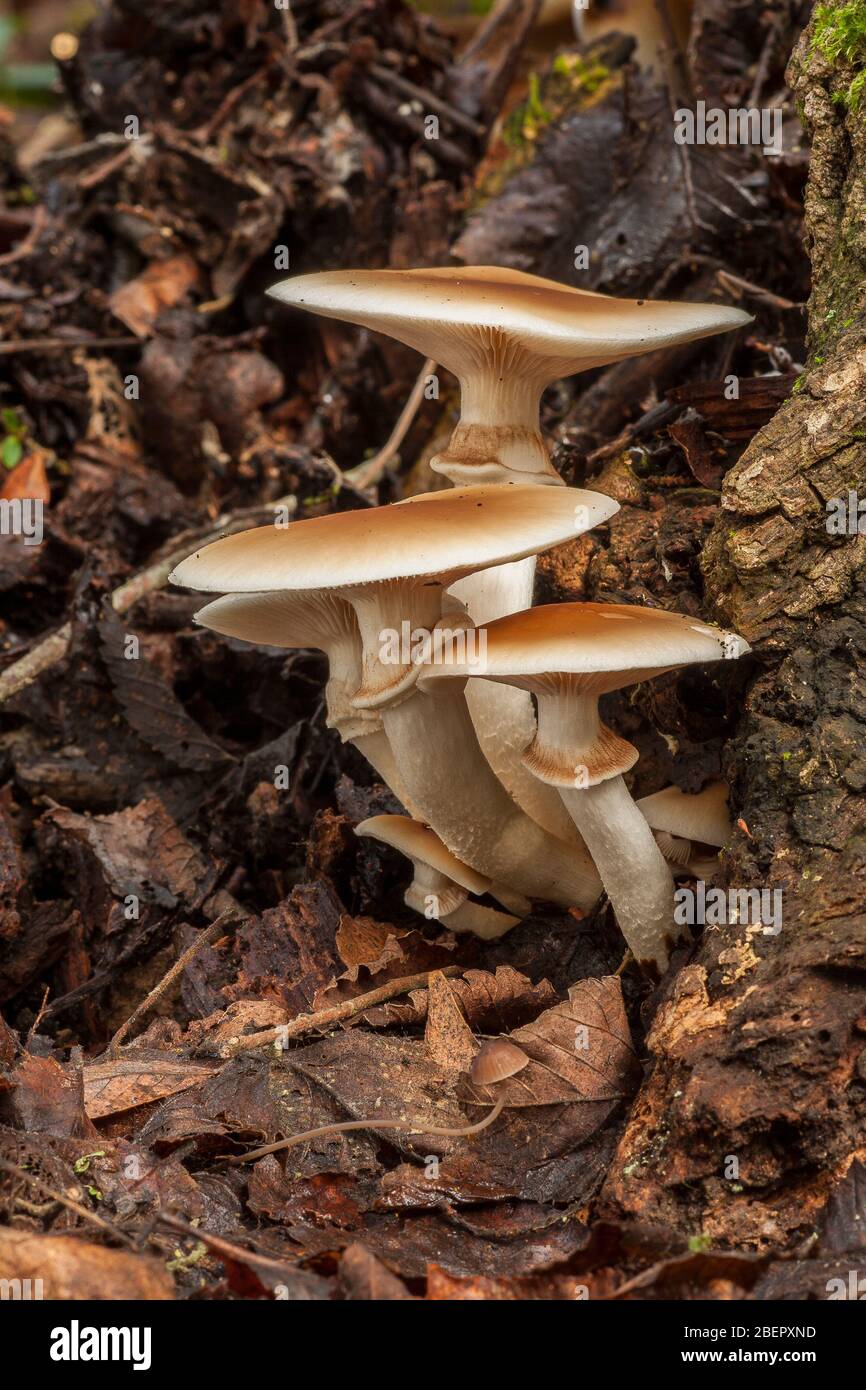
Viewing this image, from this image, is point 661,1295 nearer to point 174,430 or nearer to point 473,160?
point 174,430

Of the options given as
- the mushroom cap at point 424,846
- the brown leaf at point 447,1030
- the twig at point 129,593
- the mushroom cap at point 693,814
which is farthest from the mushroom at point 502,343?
the twig at point 129,593

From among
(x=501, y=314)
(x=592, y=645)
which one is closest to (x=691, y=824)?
(x=592, y=645)

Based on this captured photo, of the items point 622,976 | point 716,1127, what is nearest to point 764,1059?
point 716,1127

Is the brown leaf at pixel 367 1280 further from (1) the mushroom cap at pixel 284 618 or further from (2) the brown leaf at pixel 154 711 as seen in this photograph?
(2) the brown leaf at pixel 154 711

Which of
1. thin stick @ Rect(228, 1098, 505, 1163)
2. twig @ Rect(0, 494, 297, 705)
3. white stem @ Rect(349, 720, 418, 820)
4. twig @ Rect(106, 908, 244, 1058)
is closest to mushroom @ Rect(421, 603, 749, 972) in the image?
white stem @ Rect(349, 720, 418, 820)

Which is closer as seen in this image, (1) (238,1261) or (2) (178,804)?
(1) (238,1261)
